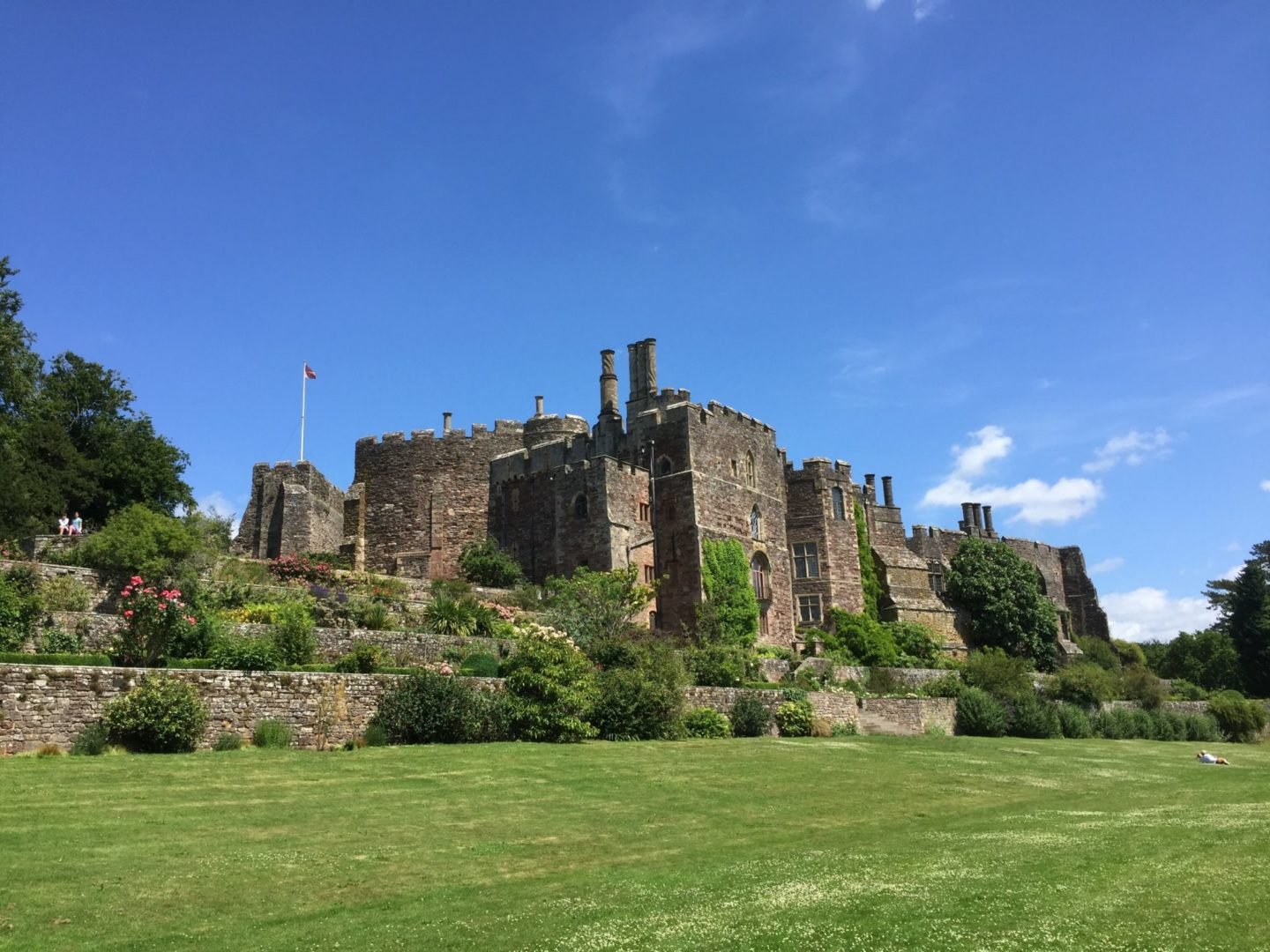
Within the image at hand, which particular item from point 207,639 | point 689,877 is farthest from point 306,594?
point 689,877

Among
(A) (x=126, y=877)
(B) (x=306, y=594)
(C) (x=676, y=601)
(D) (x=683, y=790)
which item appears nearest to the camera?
(A) (x=126, y=877)

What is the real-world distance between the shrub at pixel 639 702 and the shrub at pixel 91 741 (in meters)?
10.6

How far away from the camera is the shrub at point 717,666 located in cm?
3114

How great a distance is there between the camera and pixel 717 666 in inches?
1233

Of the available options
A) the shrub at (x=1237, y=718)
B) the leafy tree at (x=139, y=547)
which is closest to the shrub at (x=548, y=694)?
the leafy tree at (x=139, y=547)

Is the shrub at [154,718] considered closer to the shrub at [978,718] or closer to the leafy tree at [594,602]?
the leafy tree at [594,602]

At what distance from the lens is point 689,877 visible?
35.3 ft

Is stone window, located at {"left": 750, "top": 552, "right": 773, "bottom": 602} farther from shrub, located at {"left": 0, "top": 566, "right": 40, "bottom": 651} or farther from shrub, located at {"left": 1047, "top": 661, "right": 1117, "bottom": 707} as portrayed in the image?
shrub, located at {"left": 0, "top": 566, "right": 40, "bottom": 651}

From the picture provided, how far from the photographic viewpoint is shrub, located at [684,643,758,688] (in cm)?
3114

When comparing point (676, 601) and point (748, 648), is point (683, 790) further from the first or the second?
point (676, 601)

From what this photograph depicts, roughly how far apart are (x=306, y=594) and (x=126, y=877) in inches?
763

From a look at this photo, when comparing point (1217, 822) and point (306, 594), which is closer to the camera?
point (1217, 822)

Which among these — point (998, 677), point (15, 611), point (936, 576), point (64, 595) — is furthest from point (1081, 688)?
point (15, 611)

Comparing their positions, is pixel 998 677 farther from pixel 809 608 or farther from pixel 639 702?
pixel 639 702
